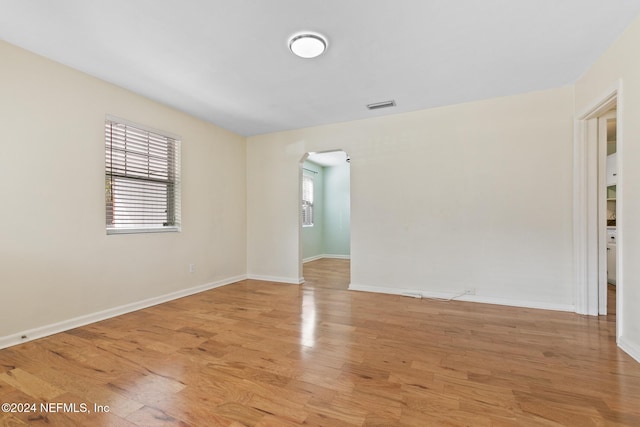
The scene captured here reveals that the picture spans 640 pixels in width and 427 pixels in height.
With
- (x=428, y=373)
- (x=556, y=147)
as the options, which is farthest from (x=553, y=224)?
(x=428, y=373)

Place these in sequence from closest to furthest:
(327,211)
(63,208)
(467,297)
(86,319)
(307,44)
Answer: (307,44)
(63,208)
(86,319)
(467,297)
(327,211)

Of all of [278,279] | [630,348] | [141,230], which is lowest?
[278,279]

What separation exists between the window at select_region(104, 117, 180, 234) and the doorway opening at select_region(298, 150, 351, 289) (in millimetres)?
3798

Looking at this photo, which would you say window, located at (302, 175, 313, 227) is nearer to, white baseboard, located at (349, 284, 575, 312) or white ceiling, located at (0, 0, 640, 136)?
white baseboard, located at (349, 284, 575, 312)

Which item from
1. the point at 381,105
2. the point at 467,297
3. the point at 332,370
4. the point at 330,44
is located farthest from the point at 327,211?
the point at 332,370

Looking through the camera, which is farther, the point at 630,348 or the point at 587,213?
the point at 587,213

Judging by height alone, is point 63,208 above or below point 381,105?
below

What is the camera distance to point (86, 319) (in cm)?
288

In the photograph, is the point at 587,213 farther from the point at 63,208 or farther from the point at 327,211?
the point at 327,211

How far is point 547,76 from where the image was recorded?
116 inches

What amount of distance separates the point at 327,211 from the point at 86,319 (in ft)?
19.6

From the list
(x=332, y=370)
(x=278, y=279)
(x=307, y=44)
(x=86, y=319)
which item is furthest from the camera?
(x=278, y=279)

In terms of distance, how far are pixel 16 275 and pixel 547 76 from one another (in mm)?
5304

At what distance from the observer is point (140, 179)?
3475mm
